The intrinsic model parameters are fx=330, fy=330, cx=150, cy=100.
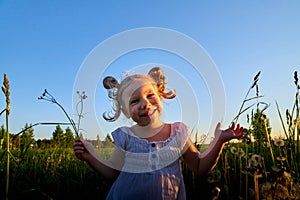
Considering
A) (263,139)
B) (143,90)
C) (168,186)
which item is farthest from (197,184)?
(143,90)

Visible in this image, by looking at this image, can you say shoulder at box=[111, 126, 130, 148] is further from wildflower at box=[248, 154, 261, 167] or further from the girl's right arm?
wildflower at box=[248, 154, 261, 167]

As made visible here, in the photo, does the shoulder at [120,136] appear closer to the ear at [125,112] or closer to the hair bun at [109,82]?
the ear at [125,112]

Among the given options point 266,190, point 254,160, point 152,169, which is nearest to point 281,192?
point 266,190

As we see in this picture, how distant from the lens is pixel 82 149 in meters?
2.34

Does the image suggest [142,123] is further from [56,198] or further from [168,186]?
[56,198]

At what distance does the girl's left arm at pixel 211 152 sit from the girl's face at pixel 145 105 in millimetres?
373

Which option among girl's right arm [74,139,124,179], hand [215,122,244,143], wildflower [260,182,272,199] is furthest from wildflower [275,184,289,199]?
girl's right arm [74,139,124,179]

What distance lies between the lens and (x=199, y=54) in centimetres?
198

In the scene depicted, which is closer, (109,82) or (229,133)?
(229,133)

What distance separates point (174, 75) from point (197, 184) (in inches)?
37.6

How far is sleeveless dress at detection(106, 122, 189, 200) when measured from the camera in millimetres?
2156

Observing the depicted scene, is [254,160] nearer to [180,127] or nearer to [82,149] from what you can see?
[180,127]

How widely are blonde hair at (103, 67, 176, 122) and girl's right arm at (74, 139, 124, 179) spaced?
26cm

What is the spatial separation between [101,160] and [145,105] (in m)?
0.59
